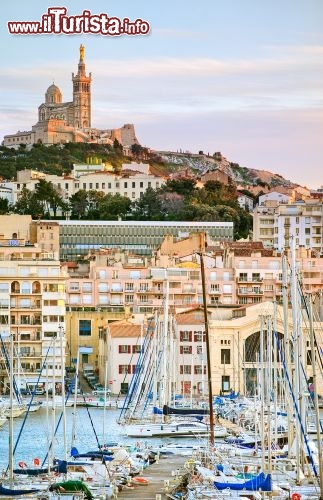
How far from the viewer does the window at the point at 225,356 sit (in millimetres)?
60625

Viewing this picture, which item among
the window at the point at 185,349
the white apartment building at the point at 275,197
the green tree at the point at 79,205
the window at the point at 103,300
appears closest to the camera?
the window at the point at 185,349

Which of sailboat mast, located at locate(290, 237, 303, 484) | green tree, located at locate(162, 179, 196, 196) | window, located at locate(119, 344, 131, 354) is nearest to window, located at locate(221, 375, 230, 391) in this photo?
window, located at locate(119, 344, 131, 354)

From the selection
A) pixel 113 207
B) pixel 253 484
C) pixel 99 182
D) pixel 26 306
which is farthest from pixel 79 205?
pixel 253 484

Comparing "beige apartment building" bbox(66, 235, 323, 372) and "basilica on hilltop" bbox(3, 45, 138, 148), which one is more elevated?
"basilica on hilltop" bbox(3, 45, 138, 148)

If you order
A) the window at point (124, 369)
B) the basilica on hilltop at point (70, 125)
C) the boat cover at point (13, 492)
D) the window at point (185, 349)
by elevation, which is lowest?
the boat cover at point (13, 492)

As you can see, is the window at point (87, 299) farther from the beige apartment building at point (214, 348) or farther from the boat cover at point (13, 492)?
the boat cover at point (13, 492)

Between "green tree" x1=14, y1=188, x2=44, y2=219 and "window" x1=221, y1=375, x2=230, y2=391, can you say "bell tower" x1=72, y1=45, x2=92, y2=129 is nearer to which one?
"green tree" x1=14, y1=188, x2=44, y2=219

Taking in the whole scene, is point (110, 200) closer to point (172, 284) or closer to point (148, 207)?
point (148, 207)

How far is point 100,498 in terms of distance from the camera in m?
30.1

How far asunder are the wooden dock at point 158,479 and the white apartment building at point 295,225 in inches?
2130

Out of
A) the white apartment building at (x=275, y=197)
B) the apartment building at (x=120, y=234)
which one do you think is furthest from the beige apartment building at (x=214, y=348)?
the white apartment building at (x=275, y=197)

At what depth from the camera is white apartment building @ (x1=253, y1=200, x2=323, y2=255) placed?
92.7 m

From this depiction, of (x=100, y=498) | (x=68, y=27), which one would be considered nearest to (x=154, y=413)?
(x=68, y=27)

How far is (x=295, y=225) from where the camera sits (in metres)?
93.5
